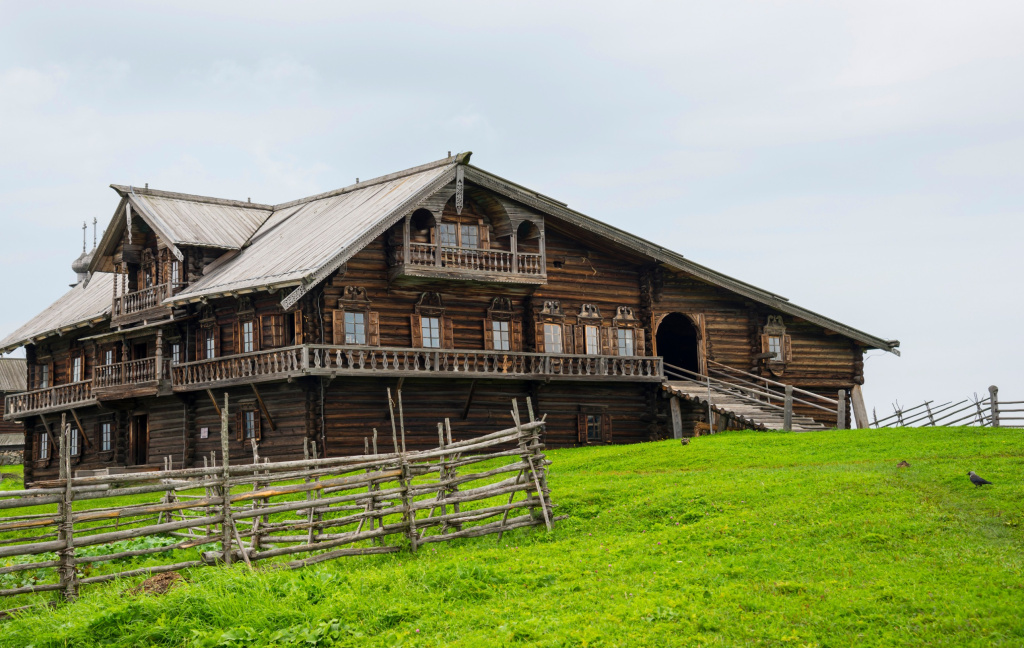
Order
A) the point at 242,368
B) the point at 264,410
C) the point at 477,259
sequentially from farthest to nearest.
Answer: the point at 477,259
the point at 242,368
the point at 264,410

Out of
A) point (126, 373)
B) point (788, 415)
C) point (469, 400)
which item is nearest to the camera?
point (788, 415)

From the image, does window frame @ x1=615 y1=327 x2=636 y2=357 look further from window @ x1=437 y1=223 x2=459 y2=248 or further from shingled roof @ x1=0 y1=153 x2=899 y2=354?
window @ x1=437 y1=223 x2=459 y2=248

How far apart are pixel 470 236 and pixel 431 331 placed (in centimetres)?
338

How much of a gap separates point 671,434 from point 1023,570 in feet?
78.9

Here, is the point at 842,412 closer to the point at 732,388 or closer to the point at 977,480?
the point at 732,388

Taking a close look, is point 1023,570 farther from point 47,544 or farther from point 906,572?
point 47,544

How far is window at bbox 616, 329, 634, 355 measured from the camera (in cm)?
3778

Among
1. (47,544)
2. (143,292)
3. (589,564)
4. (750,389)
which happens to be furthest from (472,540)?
(143,292)

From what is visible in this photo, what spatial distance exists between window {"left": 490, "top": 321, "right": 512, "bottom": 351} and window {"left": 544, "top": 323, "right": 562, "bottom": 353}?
1.35 meters

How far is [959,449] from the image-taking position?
23.9 metres

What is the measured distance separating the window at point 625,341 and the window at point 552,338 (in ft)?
8.57

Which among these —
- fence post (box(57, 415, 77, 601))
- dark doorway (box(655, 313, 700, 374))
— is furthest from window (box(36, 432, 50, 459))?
fence post (box(57, 415, 77, 601))

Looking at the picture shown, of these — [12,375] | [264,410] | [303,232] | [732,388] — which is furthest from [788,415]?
[12,375]

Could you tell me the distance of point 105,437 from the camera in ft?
136
